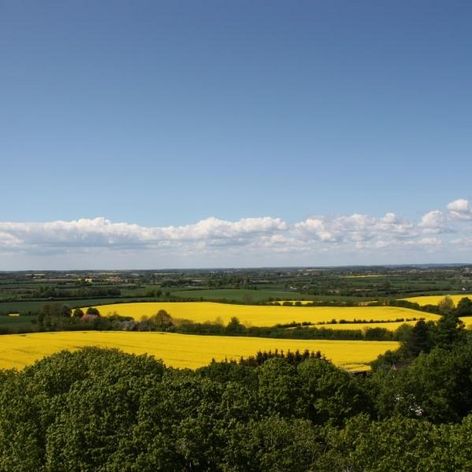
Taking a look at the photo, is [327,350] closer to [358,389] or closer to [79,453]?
Answer: [358,389]

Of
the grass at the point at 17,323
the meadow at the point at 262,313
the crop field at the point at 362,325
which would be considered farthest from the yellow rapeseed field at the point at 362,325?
the grass at the point at 17,323

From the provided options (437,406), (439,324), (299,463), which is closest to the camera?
(299,463)

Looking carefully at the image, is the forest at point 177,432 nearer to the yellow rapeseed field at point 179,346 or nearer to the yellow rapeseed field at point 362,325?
the yellow rapeseed field at point 179,346

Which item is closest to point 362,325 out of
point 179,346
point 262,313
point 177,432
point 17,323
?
point 262,313

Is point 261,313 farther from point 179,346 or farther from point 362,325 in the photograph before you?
point 179,346

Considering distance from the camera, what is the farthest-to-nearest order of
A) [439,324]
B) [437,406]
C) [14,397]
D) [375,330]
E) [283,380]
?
[375,330]
[439,324]
[437,406]
[283,380]
[14,397]

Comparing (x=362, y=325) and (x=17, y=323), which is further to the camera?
(x=17, y=323)

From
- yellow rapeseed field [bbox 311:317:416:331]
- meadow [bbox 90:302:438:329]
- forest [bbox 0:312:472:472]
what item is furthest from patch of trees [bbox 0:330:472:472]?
meadow [bbox 90:302:438:329]

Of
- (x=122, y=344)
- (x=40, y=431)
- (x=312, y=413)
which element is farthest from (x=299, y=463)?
(x=122, y=344)
